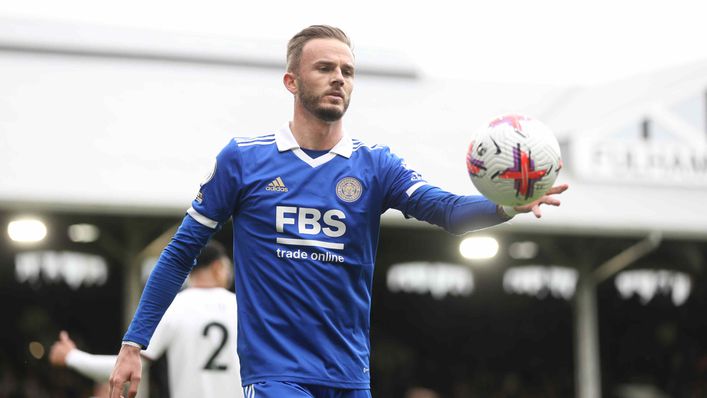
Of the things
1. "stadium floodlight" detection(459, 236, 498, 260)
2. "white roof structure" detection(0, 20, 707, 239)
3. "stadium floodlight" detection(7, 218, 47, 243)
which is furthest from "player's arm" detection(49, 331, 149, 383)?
"stadium floodlight" detection(459, 236, 498, 260)

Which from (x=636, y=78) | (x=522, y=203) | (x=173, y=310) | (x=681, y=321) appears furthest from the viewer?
(x=681, y=321)

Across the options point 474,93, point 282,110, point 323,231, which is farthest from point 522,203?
point 474,93

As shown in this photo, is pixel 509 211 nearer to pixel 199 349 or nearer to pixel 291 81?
pixel 291 81

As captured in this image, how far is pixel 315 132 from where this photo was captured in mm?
4648

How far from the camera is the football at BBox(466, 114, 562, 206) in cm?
412

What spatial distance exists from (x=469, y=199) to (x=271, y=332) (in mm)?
867

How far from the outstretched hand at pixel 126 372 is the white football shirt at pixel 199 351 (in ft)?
7.14

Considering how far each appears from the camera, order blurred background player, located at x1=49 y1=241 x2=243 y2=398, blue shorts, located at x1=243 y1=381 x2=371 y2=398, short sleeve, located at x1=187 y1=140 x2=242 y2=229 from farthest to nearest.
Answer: blurred background player, located at x1=49 y1=241 x2=243 y2=398 → short sleeve, located at x1=187 y1=140 x2=242 y2=229 → blue shorts, located at x1=243 y1=381 x2=371 y2=398

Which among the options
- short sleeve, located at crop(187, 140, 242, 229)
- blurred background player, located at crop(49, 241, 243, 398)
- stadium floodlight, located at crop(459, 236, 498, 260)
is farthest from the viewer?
stadium floodlight, located at crop(459, 236, 498, 260)

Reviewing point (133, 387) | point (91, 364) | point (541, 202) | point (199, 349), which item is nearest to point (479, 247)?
point (199, 349)

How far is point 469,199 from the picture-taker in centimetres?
440

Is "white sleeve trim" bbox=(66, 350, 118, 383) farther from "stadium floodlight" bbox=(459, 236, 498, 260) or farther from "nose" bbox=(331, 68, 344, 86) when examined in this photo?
"stadium floodlight" bbox=(459, 236, 498, 260)

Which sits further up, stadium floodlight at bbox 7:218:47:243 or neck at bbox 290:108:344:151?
stadium floodlight at bbox 7:218:47:243

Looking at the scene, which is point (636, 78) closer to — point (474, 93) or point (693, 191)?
point (474, 93)
